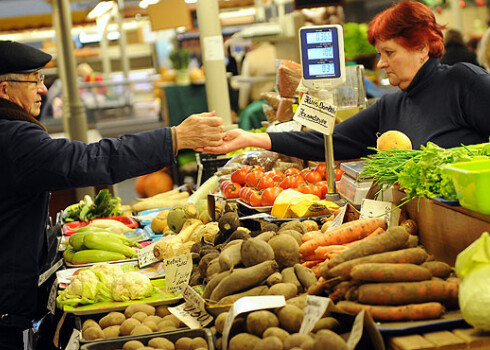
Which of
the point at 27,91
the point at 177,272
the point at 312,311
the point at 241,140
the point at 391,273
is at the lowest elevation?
the point at 177,272

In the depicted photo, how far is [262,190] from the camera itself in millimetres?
3699

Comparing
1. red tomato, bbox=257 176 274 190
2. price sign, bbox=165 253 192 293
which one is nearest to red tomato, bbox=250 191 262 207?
red tomato, bbox=257 176 274 190

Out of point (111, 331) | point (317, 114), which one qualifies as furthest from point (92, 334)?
point (317, 114)

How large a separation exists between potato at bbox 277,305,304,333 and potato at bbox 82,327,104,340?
2.42 ft

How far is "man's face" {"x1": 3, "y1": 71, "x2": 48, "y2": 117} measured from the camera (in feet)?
10.4

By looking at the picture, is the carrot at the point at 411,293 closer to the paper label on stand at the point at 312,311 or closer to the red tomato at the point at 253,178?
the paper label on stand at the point at 312,311

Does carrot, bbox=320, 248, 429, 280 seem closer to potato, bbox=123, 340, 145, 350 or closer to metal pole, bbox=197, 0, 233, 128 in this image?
potato, bbox=123, 340, 145, 350

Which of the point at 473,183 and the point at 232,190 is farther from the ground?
the point at 473,183

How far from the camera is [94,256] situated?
3.68 m

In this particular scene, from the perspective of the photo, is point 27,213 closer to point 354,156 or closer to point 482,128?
point 354,156

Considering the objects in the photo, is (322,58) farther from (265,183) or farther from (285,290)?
(285,290)

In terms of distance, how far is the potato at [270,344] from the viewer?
1903mm

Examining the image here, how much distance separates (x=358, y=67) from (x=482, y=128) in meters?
1.30

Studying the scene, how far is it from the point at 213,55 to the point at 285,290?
4486 mm
